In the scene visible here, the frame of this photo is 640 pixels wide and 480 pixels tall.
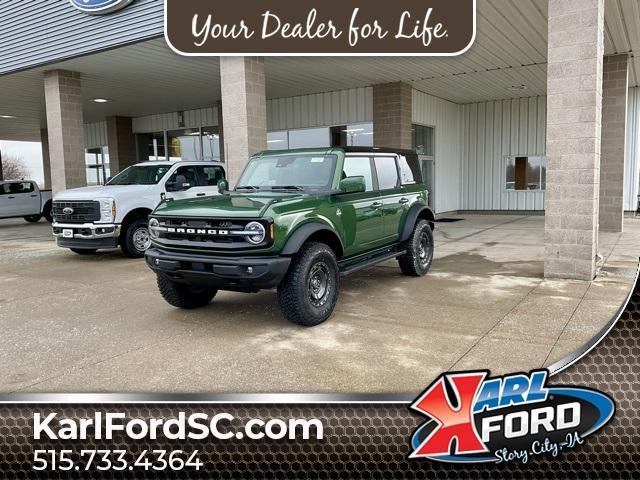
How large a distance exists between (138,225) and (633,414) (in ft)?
30.9

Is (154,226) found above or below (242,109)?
below

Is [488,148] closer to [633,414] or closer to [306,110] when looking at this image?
[306,110]

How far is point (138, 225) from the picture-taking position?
33.9 feet

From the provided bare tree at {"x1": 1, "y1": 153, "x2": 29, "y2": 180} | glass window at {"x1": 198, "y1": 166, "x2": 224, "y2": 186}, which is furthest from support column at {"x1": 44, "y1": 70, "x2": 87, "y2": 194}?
bare tree at {"x1": 1, "y1": 153, "x2": 29, "y2": 180}

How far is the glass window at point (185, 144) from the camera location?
2052cm

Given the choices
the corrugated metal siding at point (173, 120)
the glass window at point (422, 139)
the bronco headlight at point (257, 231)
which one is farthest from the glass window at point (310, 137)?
the bronco headlight at point (257, 231)

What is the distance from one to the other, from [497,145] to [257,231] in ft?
53.0

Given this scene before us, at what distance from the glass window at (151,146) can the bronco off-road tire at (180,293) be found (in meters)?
16.7

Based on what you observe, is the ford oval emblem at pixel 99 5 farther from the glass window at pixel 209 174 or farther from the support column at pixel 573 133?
the support column at pixel 573 133

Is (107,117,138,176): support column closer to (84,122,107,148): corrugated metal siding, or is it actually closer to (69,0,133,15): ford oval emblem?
(84,122,107,148): corrugated metal siding

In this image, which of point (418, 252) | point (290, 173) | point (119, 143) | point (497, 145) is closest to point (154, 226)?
point (290, 173)

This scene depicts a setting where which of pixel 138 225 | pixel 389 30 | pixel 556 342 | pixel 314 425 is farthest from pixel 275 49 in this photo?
pixel 314 425

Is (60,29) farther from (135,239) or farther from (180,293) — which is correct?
(180,293)

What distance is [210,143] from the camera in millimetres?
19938
